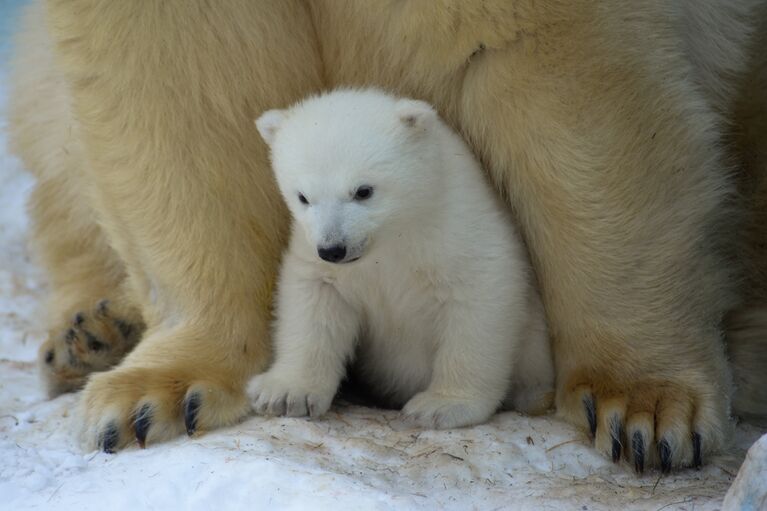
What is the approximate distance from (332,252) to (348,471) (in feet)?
1.35

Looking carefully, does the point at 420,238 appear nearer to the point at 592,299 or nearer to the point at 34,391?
the point at 592,299

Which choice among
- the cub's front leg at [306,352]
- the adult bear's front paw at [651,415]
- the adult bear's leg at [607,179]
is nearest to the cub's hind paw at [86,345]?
the cub's front leg at [306,352]

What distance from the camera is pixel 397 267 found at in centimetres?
249

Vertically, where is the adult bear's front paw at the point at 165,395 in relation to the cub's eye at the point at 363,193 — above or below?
below

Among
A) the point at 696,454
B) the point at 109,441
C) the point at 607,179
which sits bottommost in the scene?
the point at 696,454

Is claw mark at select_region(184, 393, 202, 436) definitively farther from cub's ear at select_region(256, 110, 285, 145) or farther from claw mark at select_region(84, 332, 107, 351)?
claw mark at select_region(84, 332, 107, 351)

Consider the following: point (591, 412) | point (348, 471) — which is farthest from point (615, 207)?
point (348, 471)

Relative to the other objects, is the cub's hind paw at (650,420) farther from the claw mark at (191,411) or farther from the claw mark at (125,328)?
the claw mark at (125,328)

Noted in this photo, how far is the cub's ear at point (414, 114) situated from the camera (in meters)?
2.40

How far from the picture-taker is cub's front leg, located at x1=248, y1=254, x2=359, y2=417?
8.34ft

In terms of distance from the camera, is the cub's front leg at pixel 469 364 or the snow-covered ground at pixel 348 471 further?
the cub's front leg at pixel 469 364

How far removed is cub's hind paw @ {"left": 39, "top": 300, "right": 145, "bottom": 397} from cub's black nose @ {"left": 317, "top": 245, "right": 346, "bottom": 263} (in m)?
1.19

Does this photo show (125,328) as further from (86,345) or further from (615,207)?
(615,207)

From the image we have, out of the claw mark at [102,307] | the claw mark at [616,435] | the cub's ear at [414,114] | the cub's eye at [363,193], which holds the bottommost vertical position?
the claw mark at [616,435]
